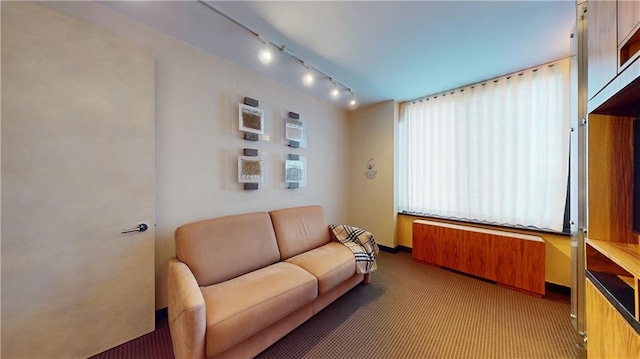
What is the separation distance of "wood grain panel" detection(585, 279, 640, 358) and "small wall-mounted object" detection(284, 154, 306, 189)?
2739mm

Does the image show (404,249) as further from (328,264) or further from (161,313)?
(161,313)

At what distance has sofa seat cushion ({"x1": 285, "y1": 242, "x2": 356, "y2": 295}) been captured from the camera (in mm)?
1926

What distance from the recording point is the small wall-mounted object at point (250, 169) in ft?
8.10

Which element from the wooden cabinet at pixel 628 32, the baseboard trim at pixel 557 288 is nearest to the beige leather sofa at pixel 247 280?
the baseboard trim at pixel 557 288

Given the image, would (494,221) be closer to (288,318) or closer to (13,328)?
(288,318)

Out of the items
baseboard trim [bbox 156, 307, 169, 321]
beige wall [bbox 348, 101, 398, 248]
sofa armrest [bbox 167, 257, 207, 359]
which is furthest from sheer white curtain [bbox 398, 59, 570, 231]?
baseboard trim [bbox 156, 307, 169, 321]

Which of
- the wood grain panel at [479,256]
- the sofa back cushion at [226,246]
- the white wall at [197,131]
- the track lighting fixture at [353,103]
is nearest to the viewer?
the sofa back cushion at [226,246]

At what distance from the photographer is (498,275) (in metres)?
2.53

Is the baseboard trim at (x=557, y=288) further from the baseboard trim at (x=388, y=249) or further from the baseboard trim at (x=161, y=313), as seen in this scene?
the baseboard trim at (x=161, y=313)

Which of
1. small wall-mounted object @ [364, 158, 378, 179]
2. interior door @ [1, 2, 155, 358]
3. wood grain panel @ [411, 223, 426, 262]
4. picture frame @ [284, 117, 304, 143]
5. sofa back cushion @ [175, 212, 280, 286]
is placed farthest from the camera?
small wall-mounted object @ [364, 158, 378, 179]

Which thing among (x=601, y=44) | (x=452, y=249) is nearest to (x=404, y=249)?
(x=452, y=249)

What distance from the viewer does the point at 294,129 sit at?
120 inches

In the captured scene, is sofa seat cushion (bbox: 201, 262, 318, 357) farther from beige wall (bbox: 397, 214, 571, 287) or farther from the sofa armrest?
beige wall (bbox: 397, 214, 571, 287)

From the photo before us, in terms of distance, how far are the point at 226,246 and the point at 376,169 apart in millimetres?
2696
